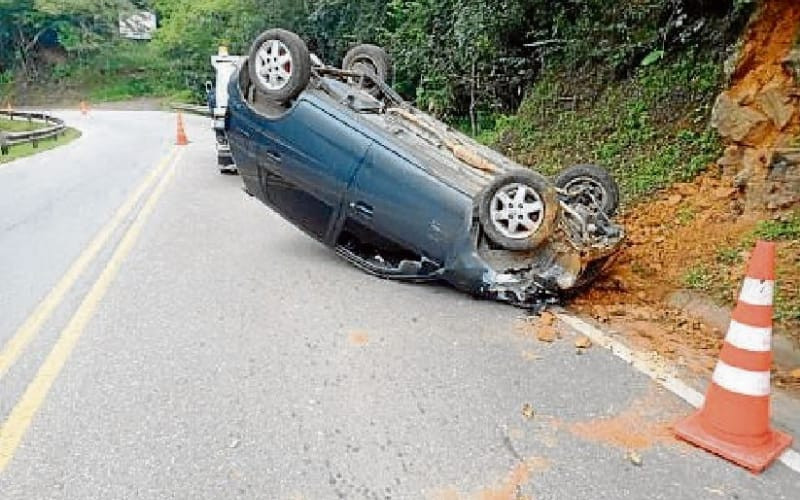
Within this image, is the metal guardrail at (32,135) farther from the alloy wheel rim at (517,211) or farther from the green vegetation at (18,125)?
the alloy wheel rim at (517,211)

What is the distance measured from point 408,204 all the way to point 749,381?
10.00 feet

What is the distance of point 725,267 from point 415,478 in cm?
391

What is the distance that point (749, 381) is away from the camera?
3518 mm

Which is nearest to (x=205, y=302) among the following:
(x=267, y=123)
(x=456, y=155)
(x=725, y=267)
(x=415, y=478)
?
(x=267, y=123)

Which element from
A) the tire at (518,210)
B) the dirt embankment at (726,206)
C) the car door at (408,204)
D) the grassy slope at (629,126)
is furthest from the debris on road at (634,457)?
the grassy slope at (629,126)

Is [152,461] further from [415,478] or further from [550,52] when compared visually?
[550,52]

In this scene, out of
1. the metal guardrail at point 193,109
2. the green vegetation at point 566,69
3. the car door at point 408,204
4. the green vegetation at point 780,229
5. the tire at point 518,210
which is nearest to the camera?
the tire at point 518,210

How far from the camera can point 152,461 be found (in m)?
3.40

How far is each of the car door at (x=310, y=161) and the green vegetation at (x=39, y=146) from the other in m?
14.2

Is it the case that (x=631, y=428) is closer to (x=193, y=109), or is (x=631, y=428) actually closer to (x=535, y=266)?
(x=535, y=266)

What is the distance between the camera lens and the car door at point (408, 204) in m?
5.82

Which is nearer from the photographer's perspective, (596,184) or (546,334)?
(546,334)

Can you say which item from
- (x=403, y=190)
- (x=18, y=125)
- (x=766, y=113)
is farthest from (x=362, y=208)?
(x=18, y=125)

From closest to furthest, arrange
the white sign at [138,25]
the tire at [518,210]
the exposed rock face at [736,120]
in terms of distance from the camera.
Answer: the tire at [518,210], the exposed rock face at [736,120], the white sign at [138,25]
